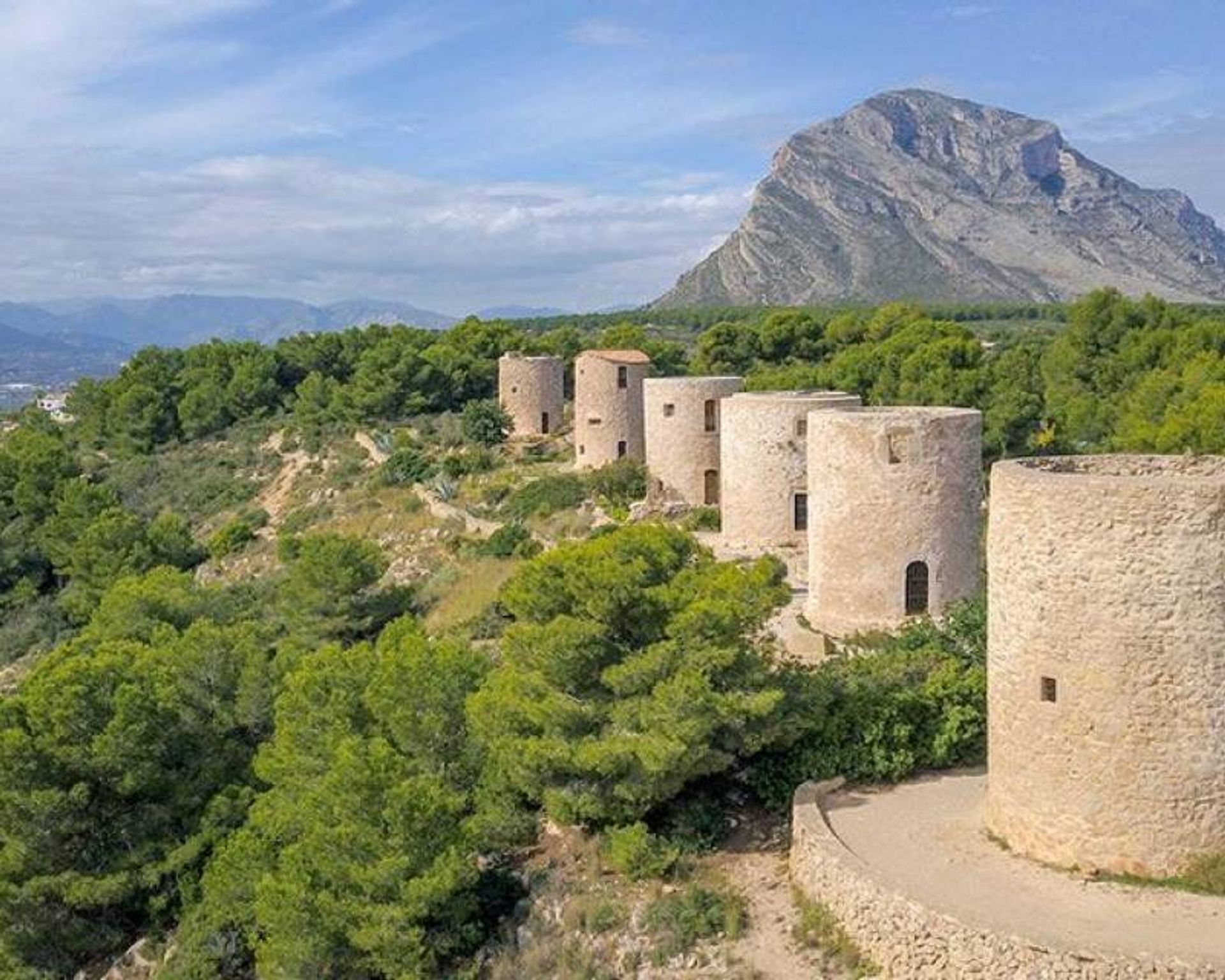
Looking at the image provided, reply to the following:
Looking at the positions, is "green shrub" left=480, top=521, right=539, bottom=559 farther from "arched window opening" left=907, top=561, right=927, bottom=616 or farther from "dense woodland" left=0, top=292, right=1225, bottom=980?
"arched window opening" left=907, top=561, right=927, bottom=616

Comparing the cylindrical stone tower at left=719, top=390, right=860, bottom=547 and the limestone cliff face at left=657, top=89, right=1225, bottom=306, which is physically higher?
the limestone cliff face at left=657, top=89, right=1225, bottom=306

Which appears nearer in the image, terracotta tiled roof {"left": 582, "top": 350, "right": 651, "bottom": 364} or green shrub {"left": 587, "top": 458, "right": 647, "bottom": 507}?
green shrub {"left": 587, "top": 458, "right": 647, "bottom": 507}

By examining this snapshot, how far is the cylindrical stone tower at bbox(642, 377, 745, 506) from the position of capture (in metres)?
28.7

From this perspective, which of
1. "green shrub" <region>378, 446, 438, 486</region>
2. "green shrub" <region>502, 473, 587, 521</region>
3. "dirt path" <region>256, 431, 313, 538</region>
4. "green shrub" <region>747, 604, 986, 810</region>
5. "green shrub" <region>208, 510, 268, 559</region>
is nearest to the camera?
"green shrub" <region>747, 604, 986, 810</region>

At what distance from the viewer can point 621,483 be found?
100ft

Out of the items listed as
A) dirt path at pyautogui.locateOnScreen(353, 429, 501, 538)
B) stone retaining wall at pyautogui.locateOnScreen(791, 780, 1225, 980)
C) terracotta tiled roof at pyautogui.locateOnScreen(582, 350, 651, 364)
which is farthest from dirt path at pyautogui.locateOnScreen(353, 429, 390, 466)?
stone retaining wall at pyautogui.locateOnScreen(791, 780, 1225, 980)

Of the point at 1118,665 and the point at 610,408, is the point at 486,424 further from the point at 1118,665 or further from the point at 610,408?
the point at 1118,665

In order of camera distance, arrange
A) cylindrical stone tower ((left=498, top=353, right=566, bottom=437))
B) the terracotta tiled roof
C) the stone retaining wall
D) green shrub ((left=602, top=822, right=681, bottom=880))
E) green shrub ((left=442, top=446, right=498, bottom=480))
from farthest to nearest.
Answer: cylindrical stone tower ((left=498, top=353, right=566, bottom=437))
green shrub ((left=442, top=446, right=498, bottom=480))
the terracotta tiled roof
green shrub ((left=602, top=822, right=681, bottom=880))
the stone retaining wall

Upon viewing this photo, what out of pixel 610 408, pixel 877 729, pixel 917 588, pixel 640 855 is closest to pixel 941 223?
pixel 610 408

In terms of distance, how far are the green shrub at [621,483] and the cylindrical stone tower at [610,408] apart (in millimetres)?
2454

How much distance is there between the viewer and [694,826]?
45.4 ft

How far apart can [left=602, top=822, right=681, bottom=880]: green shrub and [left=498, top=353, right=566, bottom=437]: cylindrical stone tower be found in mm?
27769

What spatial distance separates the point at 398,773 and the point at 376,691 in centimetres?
207

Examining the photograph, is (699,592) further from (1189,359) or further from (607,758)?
(1189,359)
